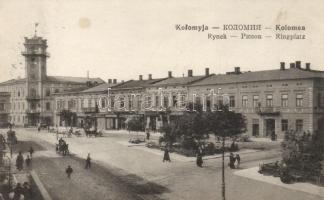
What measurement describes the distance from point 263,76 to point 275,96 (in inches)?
90.9

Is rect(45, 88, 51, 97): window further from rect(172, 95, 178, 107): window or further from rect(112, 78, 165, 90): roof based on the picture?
rect(172, 95, 178, 107): window

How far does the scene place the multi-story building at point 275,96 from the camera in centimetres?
3091

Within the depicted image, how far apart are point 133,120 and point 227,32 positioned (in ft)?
88.6

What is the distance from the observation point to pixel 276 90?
33031mm

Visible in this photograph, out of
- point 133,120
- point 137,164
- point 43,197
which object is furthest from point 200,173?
point 133,120

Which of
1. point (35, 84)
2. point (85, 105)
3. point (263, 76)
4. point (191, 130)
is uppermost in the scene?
point (35, 84)

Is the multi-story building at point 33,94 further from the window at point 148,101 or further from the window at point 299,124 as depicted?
the window at point 299,124

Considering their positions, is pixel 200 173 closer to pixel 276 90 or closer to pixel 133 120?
pixel 276 90

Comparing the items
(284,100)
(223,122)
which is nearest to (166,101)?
(284,100)

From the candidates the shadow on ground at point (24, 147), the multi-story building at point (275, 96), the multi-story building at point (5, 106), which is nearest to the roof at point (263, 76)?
the multi-story building at point (275, 96)

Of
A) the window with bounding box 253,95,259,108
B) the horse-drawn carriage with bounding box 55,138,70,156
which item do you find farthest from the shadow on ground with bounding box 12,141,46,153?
the window with bounding box 253,95,259,108

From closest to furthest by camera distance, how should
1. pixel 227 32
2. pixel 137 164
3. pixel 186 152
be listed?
pixel 227 32 → pixel 137 164 → pixel 186 152

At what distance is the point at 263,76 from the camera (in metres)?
34.7

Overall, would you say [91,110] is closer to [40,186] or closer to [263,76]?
[263,76]
